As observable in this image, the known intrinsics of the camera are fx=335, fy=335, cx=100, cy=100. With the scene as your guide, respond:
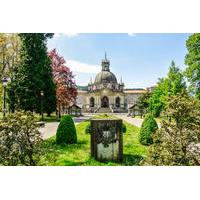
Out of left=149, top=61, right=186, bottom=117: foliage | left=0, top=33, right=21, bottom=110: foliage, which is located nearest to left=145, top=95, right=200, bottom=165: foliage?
left=149, top=61, right=186, bottom=117: foliage

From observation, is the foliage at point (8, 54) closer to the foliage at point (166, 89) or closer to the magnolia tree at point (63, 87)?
the magnolia tree at point (63, 87)

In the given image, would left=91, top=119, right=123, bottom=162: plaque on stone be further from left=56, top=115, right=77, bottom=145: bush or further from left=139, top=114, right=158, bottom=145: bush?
left=139, top=114, right=158, bottom=145: bush

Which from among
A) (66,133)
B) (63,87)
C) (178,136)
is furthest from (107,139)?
(63,87)

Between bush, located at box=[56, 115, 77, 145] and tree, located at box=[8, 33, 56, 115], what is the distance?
1868 mm

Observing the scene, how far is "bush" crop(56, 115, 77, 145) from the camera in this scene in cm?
905

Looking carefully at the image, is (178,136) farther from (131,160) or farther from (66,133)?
(66,133)

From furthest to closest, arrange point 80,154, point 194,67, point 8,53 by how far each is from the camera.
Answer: point 194,67
point 8,53
point 80,154

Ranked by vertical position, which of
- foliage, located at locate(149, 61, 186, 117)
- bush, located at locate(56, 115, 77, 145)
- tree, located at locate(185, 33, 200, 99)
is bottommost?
bush, located at locate(56, 115, 77, 145)

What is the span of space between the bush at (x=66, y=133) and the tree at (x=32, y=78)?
6.13 feet

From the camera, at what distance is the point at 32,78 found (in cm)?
1175

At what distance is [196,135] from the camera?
231 inches

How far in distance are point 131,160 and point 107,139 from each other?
0.79 metres

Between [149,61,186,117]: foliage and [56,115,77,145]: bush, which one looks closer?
[56,115,77,145]: bush

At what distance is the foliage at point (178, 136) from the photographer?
5.78 m
